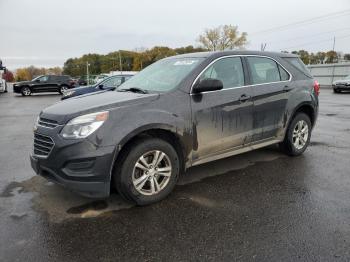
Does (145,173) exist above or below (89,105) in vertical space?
below

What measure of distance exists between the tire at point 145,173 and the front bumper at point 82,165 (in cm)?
18

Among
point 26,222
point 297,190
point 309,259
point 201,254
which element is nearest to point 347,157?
point 297,190

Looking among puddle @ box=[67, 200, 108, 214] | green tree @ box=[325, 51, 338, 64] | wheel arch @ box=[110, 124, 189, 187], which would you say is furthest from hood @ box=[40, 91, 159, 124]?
green tree @ box=[325, 51, 338, 64]

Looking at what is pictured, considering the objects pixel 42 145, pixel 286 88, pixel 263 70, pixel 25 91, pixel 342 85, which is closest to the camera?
pixel 42 145

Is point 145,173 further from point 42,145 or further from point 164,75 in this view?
point 164,75

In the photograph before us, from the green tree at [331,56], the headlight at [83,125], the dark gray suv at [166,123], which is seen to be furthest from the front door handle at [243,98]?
the green tree at [331,56]

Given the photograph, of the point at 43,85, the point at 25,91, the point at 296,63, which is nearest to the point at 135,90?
the point at 296,63

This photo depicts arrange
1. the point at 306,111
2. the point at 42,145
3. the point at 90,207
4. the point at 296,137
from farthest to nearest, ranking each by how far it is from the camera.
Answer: the point at 306,111 → the point at 296,137 → the point at 90,207 → the point at 42,145

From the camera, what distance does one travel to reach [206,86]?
382 cm

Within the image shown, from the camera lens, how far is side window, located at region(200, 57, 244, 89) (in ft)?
13.8

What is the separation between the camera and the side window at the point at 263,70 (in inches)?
183

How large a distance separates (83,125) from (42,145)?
2.05ft

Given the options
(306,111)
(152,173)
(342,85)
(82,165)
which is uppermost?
(342,85)

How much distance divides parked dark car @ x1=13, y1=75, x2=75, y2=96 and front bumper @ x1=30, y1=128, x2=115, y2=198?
75.3 ft
